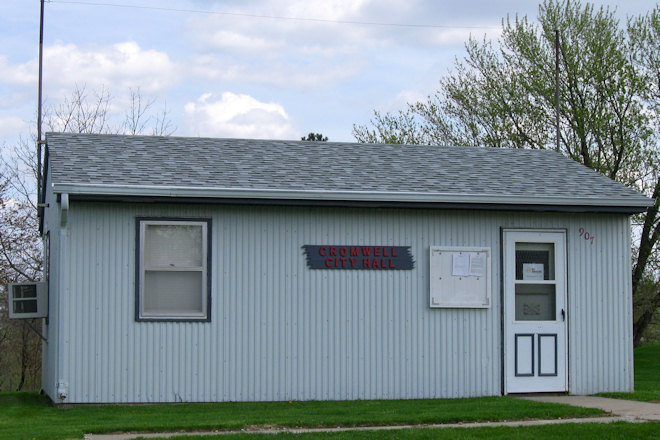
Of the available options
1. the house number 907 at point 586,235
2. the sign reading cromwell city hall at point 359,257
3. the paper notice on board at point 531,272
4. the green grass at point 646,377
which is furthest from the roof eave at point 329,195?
the green grass at point 646,377

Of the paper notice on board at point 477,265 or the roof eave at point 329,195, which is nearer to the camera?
the roof eave at point 329,195

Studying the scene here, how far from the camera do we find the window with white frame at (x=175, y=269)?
38.9ft

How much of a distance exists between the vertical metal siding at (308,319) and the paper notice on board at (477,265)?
19 cm

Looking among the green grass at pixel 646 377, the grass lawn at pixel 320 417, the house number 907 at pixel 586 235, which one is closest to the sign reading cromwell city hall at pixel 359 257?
the grass lawn at pixel 320 417

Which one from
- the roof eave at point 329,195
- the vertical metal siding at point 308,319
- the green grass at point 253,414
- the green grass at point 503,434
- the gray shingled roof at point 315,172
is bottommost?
the green grass at point 253,414

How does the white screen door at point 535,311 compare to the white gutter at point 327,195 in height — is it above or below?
below

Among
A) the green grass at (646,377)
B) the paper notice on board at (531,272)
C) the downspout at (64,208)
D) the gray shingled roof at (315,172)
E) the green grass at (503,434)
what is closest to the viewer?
the green grass at (503,434)

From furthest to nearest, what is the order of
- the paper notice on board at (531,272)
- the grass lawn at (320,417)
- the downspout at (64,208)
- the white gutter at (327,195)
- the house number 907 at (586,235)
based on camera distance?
the house number 907 at (586,235) < the paper notice on board at (531,272) < the white gutter at (327,195) < the downspout at (64,208) < the grass lawn at (320,417)

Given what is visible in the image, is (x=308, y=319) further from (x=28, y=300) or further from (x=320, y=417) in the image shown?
(x=28, y=300)

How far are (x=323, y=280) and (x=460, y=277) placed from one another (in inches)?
74.0

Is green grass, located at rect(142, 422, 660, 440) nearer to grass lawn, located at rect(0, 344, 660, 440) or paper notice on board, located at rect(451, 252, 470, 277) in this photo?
grass lawn, located at rect(0, 344, 660, 440)

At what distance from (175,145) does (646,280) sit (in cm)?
1614

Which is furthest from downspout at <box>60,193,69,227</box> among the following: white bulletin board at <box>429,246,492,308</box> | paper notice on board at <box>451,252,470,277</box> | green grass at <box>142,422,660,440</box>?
paper notice on board at <box>451,252,470,277</box>

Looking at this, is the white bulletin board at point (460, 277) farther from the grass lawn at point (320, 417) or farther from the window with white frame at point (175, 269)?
the window with white frame at point (175, 269)
